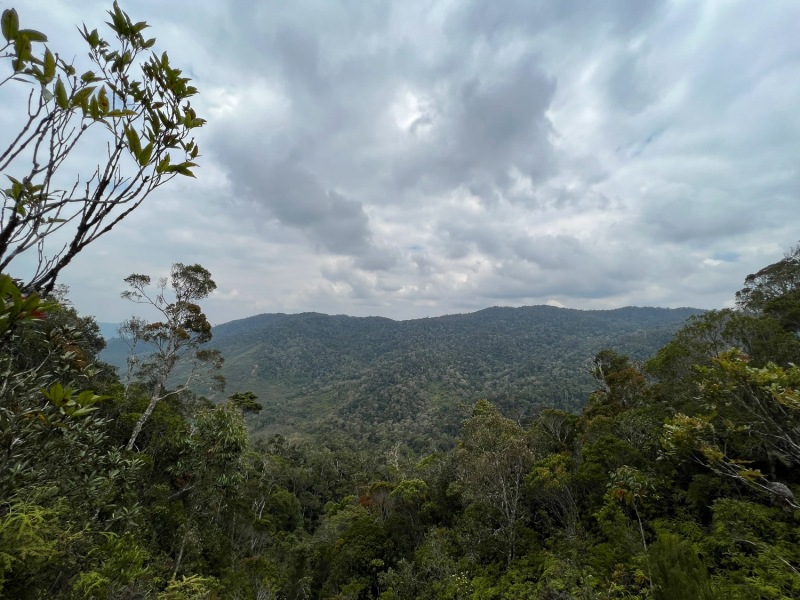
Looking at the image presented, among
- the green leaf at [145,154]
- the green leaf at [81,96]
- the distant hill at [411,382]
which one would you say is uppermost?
A: the green leaf at [81,96]

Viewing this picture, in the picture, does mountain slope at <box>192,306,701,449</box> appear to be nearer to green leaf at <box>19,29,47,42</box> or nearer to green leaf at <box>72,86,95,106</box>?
green leaf at <box>72,86,95,106</box>

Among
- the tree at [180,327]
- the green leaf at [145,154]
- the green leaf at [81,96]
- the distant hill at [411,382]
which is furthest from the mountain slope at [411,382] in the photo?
the green leaf at [81,96]

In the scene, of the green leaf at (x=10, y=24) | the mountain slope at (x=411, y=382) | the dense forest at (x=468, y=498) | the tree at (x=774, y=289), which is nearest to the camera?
the green leaf at (x=10, y=24)

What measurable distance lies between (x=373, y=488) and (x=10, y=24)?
30721 mm

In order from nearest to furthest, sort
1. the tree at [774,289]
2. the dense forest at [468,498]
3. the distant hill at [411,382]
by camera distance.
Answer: the dense forest at [468,498], the tree at [774,289], the distant hill at [411,382]

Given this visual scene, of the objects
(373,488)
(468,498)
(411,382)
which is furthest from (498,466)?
(411,382)

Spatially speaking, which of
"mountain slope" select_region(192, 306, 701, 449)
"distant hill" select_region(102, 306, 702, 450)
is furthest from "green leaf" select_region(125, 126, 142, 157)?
"mountain slope" select_region(192, 306, 701, 449)

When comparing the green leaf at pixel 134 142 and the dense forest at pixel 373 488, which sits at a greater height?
the green leaf at pixel 134 142

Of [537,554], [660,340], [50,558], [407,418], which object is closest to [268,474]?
[537,554]

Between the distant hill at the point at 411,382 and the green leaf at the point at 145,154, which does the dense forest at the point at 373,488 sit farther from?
the distant hill at the point at 411,382

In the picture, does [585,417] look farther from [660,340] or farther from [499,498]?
[660,340]

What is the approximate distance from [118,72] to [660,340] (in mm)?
174369

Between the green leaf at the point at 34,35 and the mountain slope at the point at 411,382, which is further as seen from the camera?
the mountain slope at the point at 411,382

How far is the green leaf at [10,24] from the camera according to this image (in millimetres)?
1388
